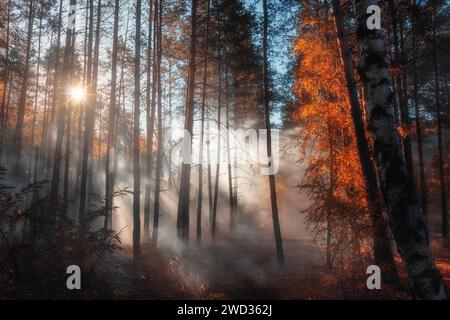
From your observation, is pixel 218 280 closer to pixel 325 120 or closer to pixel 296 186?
pixel 296 186

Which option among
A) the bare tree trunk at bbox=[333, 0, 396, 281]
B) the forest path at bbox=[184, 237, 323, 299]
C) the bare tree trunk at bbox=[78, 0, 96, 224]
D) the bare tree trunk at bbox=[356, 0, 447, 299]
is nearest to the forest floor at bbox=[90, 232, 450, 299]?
the forest path at bbox=[184, 237, 323, 299]

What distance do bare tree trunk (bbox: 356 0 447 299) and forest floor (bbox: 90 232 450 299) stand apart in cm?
338

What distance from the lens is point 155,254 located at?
12.0m

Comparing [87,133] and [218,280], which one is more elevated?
[87,133]

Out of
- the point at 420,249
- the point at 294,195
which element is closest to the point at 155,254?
the point at 420,249

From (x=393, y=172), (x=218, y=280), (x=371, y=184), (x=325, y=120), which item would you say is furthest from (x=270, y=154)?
(x=393, y=172)

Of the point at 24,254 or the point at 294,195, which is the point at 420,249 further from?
the point at 294,195

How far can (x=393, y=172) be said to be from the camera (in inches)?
152

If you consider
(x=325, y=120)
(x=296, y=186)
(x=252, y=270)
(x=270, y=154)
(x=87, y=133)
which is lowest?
(x=252, y=270)

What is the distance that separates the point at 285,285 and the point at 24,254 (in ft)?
24.5

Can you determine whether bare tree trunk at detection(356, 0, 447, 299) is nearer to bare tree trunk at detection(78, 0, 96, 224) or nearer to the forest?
the forest

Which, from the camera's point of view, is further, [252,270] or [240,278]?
[252,270]

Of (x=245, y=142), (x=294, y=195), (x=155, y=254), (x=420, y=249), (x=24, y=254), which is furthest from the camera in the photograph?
(x=294, y=195)

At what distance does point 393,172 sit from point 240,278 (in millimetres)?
8384
